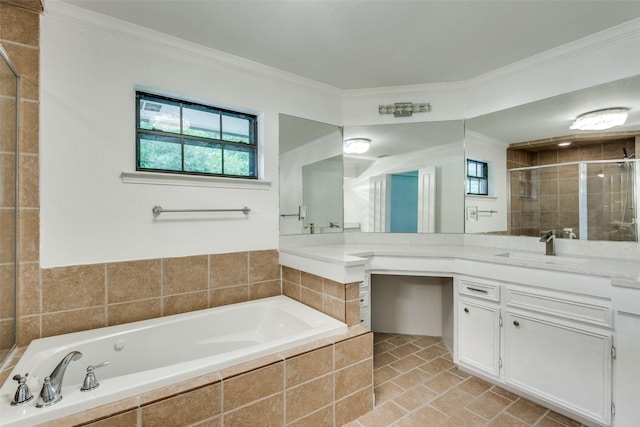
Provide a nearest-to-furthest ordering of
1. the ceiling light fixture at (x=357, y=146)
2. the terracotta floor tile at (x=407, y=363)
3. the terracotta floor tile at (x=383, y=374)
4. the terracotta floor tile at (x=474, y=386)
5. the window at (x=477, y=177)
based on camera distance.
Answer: the terracotta floor tile at (x=474, y=386) < the terracotta floor tile at (x=383, y=374) < the terracotta floor tile at (x=407, y=363) < the window at (x=477, y=177) < the ceiling light fixture at (x=357, y=146)

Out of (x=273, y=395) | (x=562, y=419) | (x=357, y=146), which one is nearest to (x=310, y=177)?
(x=357, y=146)

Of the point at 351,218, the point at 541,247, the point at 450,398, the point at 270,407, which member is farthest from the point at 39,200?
the point at 541,247

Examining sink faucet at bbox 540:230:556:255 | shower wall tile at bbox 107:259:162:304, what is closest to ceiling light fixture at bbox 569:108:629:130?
sink faucet at bbox 540:230:556:255

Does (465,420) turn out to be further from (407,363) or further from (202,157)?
(202,157)

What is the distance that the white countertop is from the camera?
1.59 metres

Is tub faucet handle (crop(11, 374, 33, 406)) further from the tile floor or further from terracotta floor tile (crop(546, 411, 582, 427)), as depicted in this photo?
terracotta floor tile (crop(546, 411, 582, 427))

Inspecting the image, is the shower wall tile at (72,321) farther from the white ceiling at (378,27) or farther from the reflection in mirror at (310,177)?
the white ceiling at (378,27)

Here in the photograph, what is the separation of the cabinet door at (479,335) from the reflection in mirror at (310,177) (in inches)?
51.3

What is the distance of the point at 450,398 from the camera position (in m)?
1.91

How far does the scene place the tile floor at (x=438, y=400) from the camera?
1.70 m

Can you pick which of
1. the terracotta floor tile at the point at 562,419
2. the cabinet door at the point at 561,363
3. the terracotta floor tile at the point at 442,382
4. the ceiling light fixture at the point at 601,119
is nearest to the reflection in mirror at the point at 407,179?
the ceiling light fixture at the point at 601,119

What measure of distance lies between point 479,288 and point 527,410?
735mm

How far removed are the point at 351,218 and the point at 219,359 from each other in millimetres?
1851

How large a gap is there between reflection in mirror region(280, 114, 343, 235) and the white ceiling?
0.55 m
